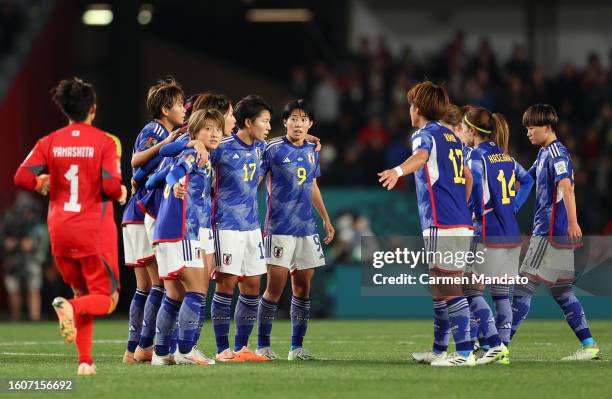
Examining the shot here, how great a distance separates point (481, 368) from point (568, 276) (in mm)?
2031

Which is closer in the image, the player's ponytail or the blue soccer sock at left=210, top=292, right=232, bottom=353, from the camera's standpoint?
the blue soccer sock at left=210, top=292, right=232, bottom=353

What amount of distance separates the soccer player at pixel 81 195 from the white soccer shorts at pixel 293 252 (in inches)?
90.6

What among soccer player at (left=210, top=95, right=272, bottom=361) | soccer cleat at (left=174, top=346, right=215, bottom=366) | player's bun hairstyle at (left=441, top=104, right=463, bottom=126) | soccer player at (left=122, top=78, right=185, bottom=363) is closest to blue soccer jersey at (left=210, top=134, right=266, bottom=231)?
soccer player at (left=210, top=95, right=272, bottom=361)

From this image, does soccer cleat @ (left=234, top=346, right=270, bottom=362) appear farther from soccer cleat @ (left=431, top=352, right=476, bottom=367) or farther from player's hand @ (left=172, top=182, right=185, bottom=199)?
player's hand @ (left=172, top=182, right=185, bottom=199)

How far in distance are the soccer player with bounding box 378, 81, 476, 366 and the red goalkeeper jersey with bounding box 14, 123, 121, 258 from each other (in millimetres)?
2412

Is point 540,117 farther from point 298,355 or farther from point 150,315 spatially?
point 150,315

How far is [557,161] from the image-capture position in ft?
35.0

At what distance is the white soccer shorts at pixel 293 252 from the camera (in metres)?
10.5

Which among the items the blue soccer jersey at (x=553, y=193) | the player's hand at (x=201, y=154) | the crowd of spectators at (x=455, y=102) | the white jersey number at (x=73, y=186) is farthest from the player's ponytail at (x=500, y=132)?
the crowd of spectators at (x=455, y=102)

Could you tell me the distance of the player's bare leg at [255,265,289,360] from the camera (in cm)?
1046

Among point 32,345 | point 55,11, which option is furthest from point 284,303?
point 55,11

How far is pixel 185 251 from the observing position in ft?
30.5

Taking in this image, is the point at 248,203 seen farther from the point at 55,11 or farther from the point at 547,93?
the point at 55,11

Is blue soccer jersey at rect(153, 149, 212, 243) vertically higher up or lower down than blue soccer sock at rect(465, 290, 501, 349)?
higher up
